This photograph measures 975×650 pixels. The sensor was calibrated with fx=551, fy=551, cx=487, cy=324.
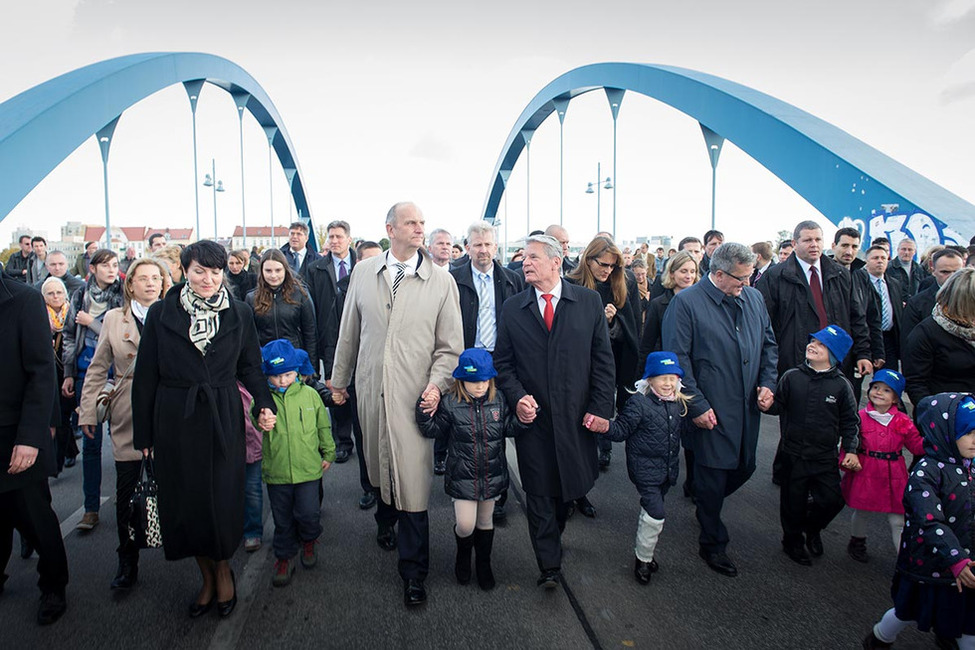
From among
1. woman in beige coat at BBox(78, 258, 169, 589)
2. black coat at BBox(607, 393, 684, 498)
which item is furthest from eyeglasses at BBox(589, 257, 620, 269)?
woman in beige coat at BBox(78, 258, 169, 589)

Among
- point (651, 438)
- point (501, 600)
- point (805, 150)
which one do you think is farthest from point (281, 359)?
point (805, 150)

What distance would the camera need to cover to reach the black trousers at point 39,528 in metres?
3.06

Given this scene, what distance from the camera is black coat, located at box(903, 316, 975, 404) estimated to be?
349 centimetres

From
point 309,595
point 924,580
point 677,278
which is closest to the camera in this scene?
point 924,580

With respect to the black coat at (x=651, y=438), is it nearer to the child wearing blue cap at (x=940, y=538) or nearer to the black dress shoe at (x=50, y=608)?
the child wearing blue cap at (x=940, y=538)

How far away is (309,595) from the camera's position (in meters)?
3.31

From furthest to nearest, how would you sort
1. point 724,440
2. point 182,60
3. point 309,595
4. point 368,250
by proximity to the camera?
1. point 182,60
2. point 368,250
3. point 724,440
4. point 309,595

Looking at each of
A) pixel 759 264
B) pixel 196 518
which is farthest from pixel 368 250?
pixel 759 264

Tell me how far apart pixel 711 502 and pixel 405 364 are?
2255 millimetres

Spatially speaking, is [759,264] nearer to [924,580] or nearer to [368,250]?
[368,250]

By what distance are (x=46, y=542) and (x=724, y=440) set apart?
4131 mm

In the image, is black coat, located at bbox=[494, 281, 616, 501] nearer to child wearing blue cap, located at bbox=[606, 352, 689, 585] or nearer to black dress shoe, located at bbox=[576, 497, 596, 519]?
child wearing blue cap, located at bbox=[606, 352, 689, 585]

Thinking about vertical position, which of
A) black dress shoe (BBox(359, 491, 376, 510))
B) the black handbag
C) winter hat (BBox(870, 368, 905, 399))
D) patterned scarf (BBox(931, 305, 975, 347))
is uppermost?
patterned scarf (BBox(931, 305, 975, 347))

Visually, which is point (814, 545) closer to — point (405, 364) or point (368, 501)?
point (405, 364)
